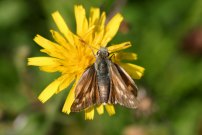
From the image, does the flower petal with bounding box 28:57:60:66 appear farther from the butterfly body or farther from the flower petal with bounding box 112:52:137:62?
the flower petal with bounding box 112:52:137:62

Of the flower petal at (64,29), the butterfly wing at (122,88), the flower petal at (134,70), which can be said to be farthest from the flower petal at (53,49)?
the flower petal at (134,70)

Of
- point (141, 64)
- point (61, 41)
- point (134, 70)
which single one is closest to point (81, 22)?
point (61, 41)

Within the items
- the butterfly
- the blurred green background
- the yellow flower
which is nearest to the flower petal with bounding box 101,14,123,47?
the yellow flower

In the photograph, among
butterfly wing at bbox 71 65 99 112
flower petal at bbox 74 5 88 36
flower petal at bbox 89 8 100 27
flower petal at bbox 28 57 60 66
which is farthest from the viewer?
flower petal at bbox 89 8 100 27

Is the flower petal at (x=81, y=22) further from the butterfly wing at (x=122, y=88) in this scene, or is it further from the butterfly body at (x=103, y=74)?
the butterfly wing at (x=122, y=88)

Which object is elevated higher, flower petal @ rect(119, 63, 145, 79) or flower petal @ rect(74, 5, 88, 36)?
flower petal @ rect(74, 5, 88, 36)

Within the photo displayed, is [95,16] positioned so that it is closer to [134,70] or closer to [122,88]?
[134,70]

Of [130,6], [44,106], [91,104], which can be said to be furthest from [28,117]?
[130,6]
